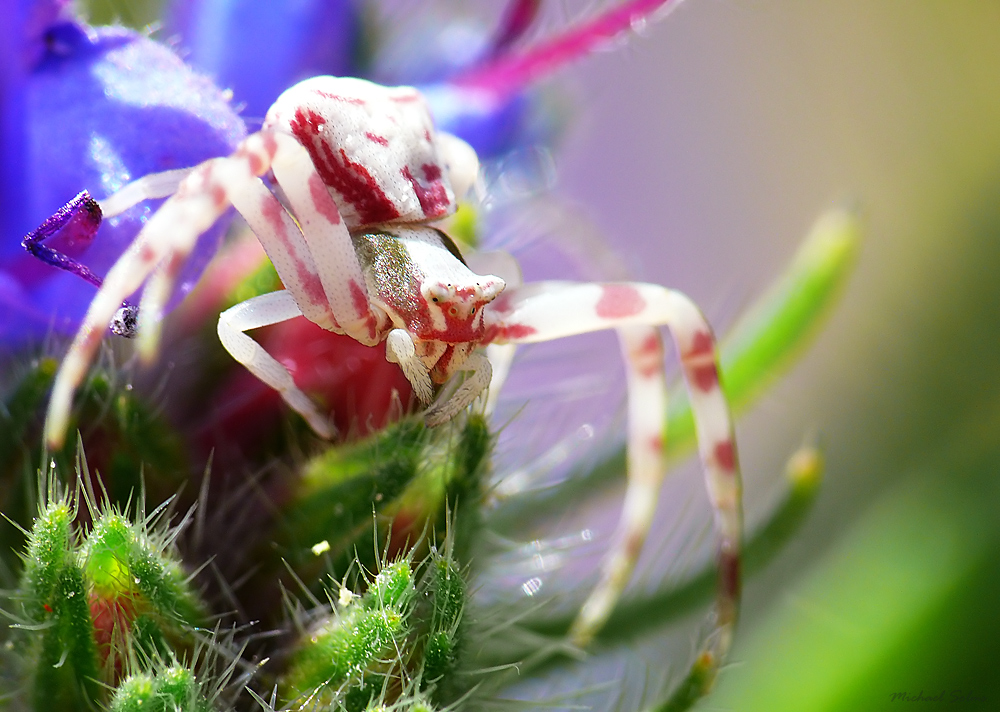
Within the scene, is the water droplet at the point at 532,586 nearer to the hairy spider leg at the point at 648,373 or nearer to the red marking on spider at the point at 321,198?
the hairy spider leg at the point at 648,373

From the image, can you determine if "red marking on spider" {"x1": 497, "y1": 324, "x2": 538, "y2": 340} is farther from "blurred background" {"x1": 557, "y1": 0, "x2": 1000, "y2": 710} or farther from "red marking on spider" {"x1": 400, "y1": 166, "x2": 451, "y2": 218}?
"blurred background" {"x1": 557, "y1": 0, "x2": 1000, "y2": 710}

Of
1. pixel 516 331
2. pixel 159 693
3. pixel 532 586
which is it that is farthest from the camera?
pixel 532 586

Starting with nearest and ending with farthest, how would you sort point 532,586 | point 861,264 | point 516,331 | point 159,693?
point 159,693 → point 516,331 → point 532,586 → point 861,264

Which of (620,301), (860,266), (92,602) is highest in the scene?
(620,301)

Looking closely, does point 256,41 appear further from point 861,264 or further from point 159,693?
point 861,264

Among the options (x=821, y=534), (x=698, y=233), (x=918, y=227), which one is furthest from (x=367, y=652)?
(x=918, y=227)

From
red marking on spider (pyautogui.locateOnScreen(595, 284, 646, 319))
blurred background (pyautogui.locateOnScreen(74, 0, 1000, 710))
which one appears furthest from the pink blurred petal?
red marking on spider (pyautogui.locateOnScreen(595, 284, 646, 319))

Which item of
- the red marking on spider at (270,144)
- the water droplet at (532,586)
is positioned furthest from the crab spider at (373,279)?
the water droplet at (532,586)

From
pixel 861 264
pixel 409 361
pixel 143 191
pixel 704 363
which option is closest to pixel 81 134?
pixel 143 191
